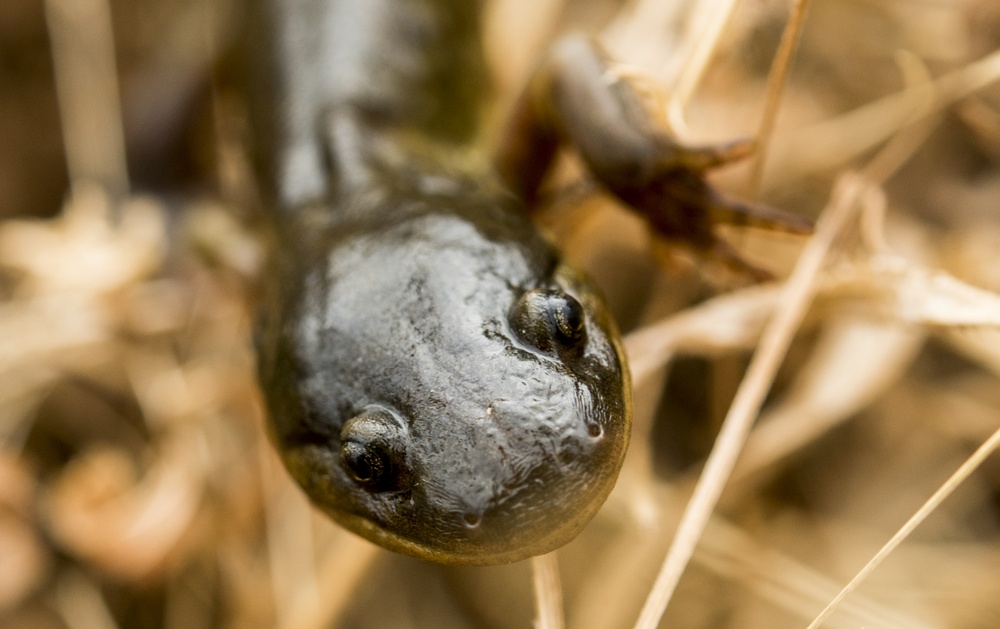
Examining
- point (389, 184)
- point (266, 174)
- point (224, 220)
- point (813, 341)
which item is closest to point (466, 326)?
point (389, 184)

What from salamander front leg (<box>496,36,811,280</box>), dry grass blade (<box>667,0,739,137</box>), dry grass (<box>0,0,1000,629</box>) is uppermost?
dry grass blade (<box>667,0,739,137</box>)

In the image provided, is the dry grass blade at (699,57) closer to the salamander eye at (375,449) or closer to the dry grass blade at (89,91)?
the salamander eye at (375,449)

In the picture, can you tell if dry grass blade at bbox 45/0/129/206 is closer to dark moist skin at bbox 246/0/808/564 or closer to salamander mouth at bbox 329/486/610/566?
dark moist skin at bbox 246/0/808/564

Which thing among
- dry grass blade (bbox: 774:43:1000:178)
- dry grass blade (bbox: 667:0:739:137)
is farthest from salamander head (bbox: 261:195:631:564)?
dry grass blade (bbox: 774:43:1000:178)

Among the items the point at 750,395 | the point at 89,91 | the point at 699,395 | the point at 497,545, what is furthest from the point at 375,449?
the point at 89,91

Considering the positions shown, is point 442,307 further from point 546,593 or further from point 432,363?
point 546,593

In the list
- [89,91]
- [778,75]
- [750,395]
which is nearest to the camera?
[750,395]
